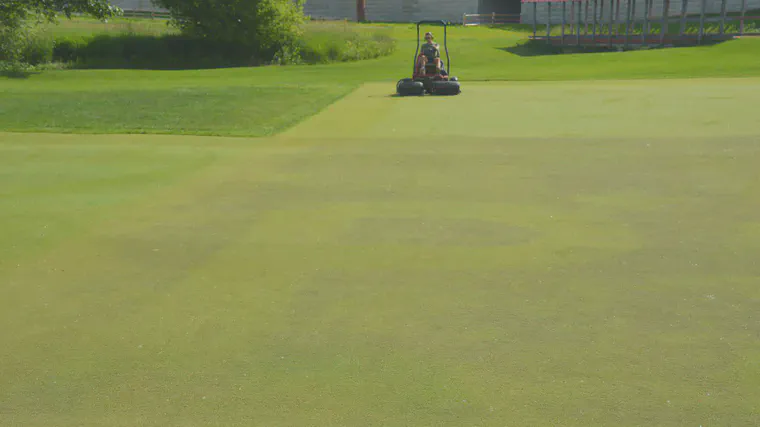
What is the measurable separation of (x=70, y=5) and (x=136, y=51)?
316 inches

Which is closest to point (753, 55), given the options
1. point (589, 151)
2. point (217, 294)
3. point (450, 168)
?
point (589, 151)

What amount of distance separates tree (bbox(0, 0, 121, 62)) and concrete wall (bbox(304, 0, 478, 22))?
38301 millimetres

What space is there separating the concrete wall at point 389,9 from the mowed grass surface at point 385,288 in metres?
59.6

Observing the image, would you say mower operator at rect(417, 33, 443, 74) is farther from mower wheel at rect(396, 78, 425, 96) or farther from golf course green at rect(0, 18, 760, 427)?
golf course green at rect(0, 18, 760, 427)

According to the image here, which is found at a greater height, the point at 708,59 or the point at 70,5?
the point at 70,5

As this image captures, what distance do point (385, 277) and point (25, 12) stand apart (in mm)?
32020

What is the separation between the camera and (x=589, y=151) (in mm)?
12344

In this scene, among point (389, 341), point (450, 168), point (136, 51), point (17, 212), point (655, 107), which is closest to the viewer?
point (389, 341)

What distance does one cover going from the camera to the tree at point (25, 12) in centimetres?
3141

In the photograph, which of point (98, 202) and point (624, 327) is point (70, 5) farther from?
point (624, 327)

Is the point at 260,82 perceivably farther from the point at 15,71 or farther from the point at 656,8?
the point at 656,8

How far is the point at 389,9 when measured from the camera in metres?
71.8

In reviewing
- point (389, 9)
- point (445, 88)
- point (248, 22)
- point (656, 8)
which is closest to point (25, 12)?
point (248, 22)

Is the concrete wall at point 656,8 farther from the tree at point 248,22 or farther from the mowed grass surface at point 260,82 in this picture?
the tree at point 248,22
